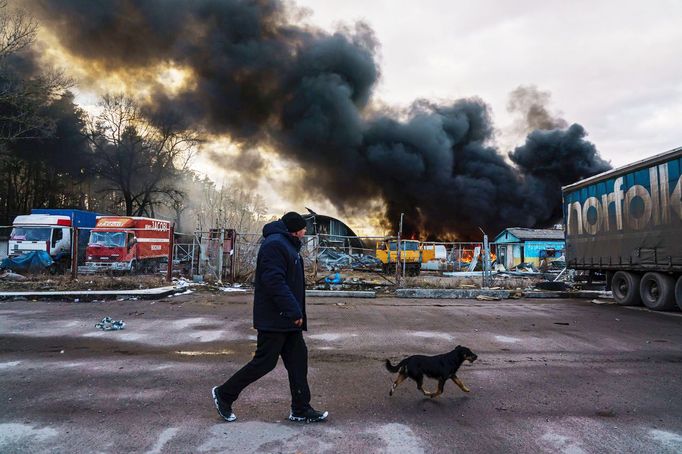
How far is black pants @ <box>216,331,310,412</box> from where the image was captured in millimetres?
3486

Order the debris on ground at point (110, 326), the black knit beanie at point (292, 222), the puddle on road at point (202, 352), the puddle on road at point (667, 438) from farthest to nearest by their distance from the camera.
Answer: the debris on ground at point (110, 326) < the puddle on road at point (202, 352) < the black knit beanie at point (292, 222) < the puddle on road at point (667, 438)

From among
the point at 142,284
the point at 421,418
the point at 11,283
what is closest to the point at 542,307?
the point at 421,418

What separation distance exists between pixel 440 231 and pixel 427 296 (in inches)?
664

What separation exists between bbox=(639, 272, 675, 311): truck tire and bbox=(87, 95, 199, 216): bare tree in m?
26.2

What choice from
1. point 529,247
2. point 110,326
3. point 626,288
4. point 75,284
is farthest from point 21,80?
point 529,247

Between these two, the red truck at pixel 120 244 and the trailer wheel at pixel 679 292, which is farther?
the red truck at pixel 120 244

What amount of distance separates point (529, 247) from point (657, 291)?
845 inches

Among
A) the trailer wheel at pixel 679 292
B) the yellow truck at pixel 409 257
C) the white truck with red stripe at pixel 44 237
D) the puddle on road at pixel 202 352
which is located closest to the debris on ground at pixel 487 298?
the trailer wheel at pixel 679 292

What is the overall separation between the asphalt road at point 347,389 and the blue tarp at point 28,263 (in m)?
10.2

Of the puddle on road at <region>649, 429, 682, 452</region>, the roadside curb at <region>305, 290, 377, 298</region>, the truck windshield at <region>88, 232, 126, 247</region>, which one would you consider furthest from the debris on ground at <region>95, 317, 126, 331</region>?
the truck windshield at <region>88, 232, 126, 247</region>

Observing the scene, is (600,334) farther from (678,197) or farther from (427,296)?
(427,296)

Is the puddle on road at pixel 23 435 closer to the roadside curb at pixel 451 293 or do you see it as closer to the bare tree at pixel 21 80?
the roadside curb at pixel 451 293

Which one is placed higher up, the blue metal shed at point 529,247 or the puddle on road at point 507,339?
the blue metal shed at point 529,247

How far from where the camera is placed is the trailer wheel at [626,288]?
Answer: 11.6 metres
